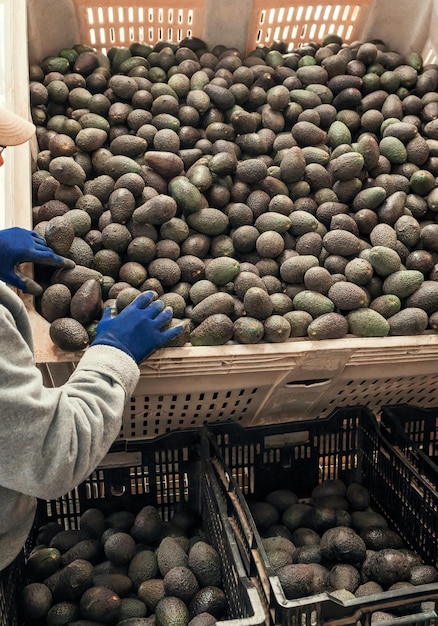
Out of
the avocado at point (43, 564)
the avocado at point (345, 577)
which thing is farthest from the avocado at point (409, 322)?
the avocado at point (43, 564)

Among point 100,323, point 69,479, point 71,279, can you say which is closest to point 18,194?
point 71,279

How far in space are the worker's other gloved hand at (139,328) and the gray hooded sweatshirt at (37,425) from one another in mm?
261

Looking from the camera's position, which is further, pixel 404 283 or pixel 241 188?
pixel 241 188

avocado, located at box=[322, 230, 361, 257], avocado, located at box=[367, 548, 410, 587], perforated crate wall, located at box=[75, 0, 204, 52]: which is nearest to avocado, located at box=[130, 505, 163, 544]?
avocado, located at box=[367, 548, 410, 587]

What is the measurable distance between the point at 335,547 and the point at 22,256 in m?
1.37

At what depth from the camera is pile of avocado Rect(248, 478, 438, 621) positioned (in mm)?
1865

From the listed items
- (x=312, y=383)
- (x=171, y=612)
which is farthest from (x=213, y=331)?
(x=171, y=612)

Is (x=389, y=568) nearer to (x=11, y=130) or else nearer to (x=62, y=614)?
(x=62, y=614)

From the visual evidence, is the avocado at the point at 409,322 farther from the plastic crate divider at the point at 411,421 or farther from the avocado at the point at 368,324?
the plastic crate divider at the point at 411,421

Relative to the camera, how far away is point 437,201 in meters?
2.62

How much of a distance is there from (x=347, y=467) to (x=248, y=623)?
1.05 metres

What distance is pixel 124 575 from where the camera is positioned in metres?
1.97

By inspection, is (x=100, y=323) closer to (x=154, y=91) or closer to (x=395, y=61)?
(x=154, y=91)

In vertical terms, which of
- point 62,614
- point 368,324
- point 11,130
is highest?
point 11,130
